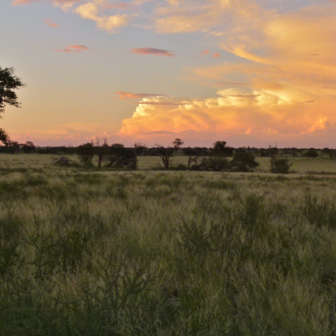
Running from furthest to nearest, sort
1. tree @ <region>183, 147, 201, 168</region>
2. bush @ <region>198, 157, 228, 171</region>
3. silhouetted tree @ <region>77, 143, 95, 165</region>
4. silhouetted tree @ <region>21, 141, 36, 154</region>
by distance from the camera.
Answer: silhouetted tree @ <region>21, 141, 36, 154</region> < silhouetted tree @ <region>77, 143, 95, 165</region> < tree @ <region>183, 147, 201, 168</region> < bush @ <region>198, 157, 228, 171</region>

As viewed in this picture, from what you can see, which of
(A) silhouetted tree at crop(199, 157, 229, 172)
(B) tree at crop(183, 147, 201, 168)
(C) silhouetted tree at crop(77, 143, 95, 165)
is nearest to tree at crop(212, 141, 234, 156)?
(B) tree at crop(183, 147, 201, 168)

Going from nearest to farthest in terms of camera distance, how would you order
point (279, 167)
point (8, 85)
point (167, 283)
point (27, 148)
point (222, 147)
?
point (167, 283) < point (8, 85) < point (279, 167) < point (222, 147) < point (27, 148)

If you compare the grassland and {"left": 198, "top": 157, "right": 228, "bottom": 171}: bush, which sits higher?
{"left": 198, "top": 157, "right": 228, "bottom": 171}: bush

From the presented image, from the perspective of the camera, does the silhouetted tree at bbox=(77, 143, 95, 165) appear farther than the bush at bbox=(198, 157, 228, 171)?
Yes

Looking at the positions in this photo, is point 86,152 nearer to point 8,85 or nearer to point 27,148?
point 8,85

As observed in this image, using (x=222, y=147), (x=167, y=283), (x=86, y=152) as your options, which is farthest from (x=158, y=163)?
(x=167, y=283)

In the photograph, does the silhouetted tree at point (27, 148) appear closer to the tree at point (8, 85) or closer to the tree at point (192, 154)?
the tree at point (192, 154)

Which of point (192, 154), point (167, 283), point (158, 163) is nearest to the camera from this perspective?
point (167, 283)

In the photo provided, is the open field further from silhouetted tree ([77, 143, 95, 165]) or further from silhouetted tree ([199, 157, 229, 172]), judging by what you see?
silhouetted tree ([199, 157, 229, 172])

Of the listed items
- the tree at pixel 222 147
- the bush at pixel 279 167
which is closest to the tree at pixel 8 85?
the bush at pixel 279 167

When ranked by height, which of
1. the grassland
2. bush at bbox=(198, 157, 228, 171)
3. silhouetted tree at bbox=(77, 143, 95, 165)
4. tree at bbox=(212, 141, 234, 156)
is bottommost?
the grassland

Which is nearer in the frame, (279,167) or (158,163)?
(279,167)

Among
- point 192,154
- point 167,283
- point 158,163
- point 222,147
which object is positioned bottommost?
point 167,283

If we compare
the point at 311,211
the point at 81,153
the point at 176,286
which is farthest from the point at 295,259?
the point at 81,153
